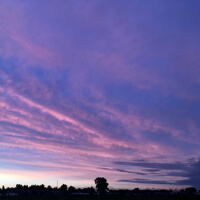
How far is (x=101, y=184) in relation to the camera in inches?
7470

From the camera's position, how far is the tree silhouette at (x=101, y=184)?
189500mm

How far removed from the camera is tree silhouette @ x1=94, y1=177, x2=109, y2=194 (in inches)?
7461

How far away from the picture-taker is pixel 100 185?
190 metres

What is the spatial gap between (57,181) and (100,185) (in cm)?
3288

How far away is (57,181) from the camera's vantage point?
182000 millimetres
